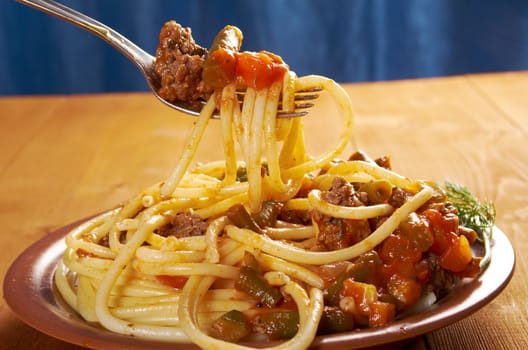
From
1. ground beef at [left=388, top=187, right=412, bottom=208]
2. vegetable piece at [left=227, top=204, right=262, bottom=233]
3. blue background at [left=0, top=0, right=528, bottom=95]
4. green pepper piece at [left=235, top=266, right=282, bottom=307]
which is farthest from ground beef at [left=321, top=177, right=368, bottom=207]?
blue background at [left=0, top=0, right=528, bottom=95]

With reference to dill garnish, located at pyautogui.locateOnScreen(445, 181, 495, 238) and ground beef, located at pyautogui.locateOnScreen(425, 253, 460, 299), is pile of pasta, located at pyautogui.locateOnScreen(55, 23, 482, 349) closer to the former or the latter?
ground beef, located at pyautogui.locateOnScreen(425, 253, 460, 299)

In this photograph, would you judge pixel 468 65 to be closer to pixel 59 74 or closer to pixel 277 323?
pixel 59 74

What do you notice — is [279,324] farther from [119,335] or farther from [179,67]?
[179,67]

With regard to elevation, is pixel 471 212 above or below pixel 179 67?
below

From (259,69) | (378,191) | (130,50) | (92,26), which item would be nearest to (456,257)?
(378,191)

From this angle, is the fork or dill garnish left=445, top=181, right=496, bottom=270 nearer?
the fork

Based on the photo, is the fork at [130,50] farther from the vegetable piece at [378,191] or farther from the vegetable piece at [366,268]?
the vegetable piece at [366,268]

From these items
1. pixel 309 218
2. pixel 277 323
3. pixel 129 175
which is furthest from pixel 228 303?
pixel 129 175

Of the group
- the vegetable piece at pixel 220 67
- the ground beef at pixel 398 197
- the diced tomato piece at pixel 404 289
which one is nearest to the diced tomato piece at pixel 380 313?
the diced tomato piece at pixel 404 289
